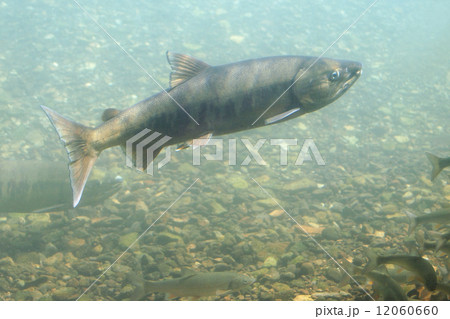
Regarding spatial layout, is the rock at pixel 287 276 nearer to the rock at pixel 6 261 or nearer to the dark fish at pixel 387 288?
the dark fish at pixel 387 288

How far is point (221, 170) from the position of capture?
699cm

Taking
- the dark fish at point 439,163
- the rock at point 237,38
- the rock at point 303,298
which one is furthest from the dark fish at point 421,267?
the rock at point 237,38

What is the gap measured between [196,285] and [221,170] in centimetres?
432

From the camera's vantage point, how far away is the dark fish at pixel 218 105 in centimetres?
254

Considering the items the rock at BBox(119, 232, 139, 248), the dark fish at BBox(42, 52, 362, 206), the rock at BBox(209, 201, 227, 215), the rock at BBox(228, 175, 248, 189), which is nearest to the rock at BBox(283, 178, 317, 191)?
the rock at BBox(228, 175, 248, 189)

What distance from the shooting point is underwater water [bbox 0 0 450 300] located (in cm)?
329

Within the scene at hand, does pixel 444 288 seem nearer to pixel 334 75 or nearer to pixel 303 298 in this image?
pixel 303 298

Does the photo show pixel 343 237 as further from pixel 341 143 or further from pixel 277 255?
pixel 341 143

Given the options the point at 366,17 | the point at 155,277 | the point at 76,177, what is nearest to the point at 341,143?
the point at 155,277

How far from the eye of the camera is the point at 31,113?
883cm

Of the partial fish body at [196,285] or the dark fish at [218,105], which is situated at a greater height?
the dark fish at [218,105]

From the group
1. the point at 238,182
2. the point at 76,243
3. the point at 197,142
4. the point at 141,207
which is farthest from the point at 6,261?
the point at 238,182

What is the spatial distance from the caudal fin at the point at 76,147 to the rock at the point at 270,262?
1.96 meters
